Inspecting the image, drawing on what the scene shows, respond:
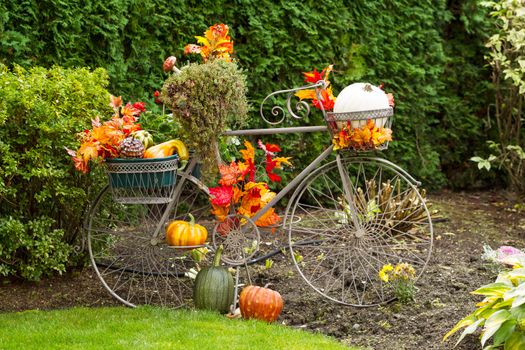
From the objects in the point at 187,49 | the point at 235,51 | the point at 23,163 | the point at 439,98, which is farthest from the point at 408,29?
the point at 23,163

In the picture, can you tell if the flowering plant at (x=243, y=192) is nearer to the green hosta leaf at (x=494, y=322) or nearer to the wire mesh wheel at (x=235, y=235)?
the wire mesh wheel at (x=235, y=235)

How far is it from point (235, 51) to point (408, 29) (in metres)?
2.21

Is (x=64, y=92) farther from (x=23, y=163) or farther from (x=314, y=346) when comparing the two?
(x=314, y=346)

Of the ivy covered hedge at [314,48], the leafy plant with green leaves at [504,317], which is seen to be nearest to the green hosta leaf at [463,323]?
the leafy plant with green leaves at [504,317]

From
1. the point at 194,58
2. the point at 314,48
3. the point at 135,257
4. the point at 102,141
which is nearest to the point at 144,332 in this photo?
the point at 135,257

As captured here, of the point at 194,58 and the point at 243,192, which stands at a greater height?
the point at 194,58

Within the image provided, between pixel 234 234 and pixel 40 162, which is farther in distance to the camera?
pixel 40 162

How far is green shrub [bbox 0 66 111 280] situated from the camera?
517 centimetres

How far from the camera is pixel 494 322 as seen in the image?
388 centimetres

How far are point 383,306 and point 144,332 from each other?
1459 mm

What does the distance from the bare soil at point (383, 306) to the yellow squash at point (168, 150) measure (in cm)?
105

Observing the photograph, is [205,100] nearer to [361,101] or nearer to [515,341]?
[361,101]

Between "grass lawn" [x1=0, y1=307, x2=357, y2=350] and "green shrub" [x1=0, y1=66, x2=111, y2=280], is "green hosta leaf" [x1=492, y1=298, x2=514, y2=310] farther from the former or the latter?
"green shrub" [x1=0, y1=66, x2=111, y2=280]

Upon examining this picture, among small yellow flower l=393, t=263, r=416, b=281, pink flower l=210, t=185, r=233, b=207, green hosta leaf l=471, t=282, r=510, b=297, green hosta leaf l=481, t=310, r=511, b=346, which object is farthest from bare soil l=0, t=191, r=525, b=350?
pink flower l=210, t=185, r=233, b=207
